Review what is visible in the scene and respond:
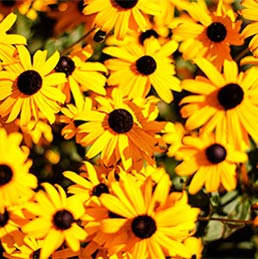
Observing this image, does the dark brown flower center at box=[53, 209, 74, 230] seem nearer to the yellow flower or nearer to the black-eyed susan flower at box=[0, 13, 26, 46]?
the yellow flower

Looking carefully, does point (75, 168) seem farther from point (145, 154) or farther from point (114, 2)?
point (114, 2)

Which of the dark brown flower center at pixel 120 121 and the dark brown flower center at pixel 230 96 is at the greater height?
the dark brown flower center at pixel 230 96

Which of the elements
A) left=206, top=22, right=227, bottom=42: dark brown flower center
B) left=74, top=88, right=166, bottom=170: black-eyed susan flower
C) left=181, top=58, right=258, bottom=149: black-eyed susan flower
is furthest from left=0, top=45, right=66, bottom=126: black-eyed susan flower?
left=206, top=22, right=227, bottom=42: dark brown flower center

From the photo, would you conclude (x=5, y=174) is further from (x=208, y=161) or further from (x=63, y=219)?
(x=208, y=161)

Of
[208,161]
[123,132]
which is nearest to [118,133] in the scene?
[123,132]

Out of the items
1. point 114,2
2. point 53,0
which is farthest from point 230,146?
point 53,0

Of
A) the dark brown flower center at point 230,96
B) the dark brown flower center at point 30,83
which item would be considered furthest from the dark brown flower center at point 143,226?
the dark brown flower center at point 30,83

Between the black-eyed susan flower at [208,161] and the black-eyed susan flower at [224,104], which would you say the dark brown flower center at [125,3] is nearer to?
the black-eyed susan flower at [224,104]
